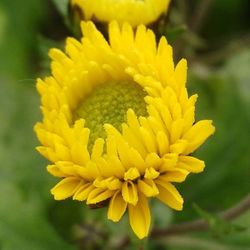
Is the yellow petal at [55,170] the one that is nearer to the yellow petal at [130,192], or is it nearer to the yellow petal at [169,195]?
the yellow petal at [130,192]

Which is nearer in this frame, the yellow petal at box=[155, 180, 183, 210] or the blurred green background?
the yellow petal at box=[155, 180, 183, 210]

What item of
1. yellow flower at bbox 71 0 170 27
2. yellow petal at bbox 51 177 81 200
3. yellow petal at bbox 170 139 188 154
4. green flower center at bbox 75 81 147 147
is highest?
yellow flower at bbox 71 0 170 27

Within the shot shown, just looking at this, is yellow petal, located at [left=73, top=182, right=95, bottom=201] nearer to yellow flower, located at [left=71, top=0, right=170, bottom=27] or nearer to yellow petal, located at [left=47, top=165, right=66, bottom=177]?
yellow petal, located at [left=47, top=165, right=66, bottom=177]

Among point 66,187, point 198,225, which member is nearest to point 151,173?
point 66,187

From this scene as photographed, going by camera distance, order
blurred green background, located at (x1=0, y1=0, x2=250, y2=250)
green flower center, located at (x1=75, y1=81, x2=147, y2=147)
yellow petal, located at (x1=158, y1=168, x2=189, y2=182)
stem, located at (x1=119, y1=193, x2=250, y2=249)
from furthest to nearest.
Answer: blurred green background, located at (x1=0, y1=0, x2=250, y2=250)
stem, located at (x1=119, y1=193, x2=250, y2=249)
green flower center, located at (x1=75, y1=81, x2=147, y2=147)
yellow petal, located at (x1=158, y1=168, x2=189, y2=182)

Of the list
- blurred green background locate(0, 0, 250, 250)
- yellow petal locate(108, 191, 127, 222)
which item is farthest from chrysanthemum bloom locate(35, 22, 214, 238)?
blurred green background locate(0, 0, 250, 250)

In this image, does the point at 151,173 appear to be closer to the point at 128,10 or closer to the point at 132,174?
the point at 132,174

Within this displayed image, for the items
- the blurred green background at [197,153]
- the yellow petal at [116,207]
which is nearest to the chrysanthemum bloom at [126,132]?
the yellow petal at [116,207]
